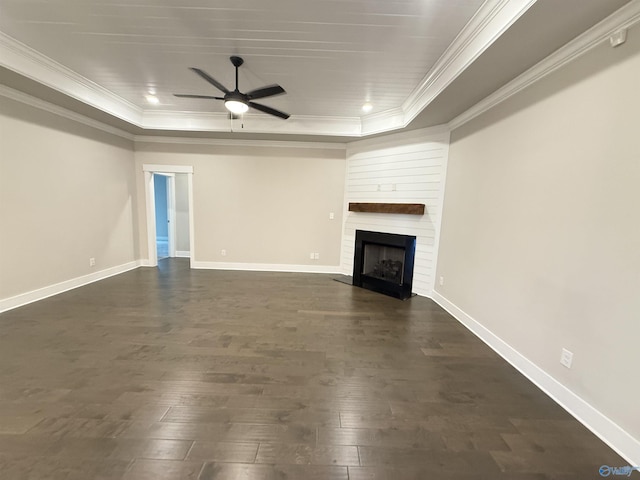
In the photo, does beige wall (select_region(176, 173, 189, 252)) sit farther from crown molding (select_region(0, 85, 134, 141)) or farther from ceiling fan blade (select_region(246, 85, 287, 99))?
ceiling fan blade (select_region(246, 85, 287, 99))

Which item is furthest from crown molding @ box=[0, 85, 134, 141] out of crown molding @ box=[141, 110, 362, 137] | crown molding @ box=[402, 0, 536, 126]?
crown molding @ box=[402, 0, 536, 126]

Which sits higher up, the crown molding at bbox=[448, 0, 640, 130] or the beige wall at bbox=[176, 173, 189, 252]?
the crown molding at bbox=[448, 0, 640, 130]

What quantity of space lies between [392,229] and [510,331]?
7.73 ft

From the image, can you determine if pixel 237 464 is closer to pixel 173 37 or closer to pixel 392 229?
pixel 173 37

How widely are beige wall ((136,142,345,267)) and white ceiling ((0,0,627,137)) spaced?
1385 millimetres

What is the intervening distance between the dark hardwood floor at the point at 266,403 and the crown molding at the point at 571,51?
2.57 m

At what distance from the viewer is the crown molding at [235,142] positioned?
5.11m

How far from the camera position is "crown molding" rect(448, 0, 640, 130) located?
156 centimetres

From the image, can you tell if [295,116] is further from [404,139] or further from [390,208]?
[390,208]

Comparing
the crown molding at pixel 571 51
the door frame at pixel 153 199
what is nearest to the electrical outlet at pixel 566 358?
the crown molding at pixel 571 51

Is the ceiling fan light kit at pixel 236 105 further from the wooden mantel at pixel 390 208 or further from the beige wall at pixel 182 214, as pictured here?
the beige wall at pixel 182 214

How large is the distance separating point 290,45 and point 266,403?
10.2 feet

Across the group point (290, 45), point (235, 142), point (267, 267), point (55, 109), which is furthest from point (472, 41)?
point (55, 109)

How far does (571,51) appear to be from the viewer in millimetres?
1911
